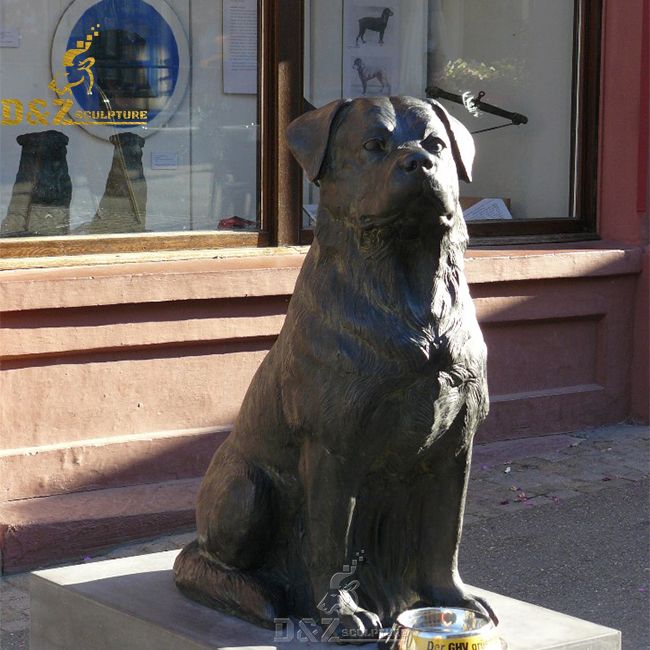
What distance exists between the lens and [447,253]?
10.5ft

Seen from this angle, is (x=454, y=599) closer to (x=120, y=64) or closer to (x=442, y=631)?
(x=442, y=631)

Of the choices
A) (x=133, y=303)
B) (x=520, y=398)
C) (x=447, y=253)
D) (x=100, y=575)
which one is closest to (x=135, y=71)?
(x=133, y=303)

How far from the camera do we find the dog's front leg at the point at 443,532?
10.9 feet

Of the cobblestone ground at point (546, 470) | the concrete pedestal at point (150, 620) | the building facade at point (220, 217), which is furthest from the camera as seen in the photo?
the cobblestone ground at point (546, 470)

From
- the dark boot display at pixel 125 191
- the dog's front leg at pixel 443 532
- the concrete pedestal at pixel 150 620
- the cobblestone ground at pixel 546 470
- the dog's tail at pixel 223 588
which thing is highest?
the dark boot display at pixel 125 191

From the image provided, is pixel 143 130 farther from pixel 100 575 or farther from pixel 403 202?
pixel 403 202

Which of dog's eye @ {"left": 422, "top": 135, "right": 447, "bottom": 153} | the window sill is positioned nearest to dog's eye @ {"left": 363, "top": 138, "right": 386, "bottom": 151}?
dog's eye @ {"left": 422, "top": 135, "right": 447, "bottom": 153}

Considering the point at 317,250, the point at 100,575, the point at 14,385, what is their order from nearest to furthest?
1. the point at 317,250
2. the point at 100,575
3. the point at 14,385

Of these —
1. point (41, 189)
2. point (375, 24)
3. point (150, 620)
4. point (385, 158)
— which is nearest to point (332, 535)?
point (150, 620)

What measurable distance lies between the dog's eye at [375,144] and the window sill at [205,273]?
314 cm

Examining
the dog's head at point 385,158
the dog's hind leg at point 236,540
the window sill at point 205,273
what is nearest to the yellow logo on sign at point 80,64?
the window sill at point 205,273

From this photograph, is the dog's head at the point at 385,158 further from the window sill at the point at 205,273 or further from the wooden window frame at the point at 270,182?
the wooden window frame at the point at 270,182

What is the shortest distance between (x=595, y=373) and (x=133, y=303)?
10.8 ft

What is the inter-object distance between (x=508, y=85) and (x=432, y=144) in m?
5.84
